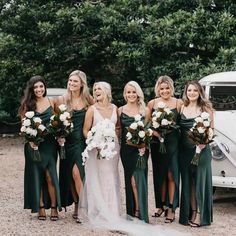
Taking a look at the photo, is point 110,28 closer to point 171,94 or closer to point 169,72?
point 169,72

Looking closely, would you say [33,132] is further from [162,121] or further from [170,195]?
[170,195]

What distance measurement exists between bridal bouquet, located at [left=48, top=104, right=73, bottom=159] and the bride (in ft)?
1.07

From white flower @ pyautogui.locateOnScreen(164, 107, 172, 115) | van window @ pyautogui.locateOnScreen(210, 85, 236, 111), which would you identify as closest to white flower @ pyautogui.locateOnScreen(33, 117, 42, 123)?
white flower @ pyautogui.locateOnScreen(164, 107, 172, 115)

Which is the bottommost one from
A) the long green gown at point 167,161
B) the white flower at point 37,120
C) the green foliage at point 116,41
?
the long green gown at point 167,161

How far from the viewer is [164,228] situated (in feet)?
22.6

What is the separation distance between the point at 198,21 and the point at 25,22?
18.3ft

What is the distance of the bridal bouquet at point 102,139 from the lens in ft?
23.0

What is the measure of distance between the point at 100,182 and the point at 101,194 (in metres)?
0.16

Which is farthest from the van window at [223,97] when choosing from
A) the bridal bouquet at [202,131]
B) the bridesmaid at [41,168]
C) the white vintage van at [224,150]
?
the bridesmaid at [41,168]

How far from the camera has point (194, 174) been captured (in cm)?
722

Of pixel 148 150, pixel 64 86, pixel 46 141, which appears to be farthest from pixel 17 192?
pixel 64 86

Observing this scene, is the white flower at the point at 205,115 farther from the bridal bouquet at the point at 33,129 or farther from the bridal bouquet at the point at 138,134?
the bridal bouquet at the point at 33,129

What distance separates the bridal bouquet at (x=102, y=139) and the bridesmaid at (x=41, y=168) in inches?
19.9

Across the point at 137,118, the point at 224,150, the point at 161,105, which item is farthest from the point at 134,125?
the point at 224,150
